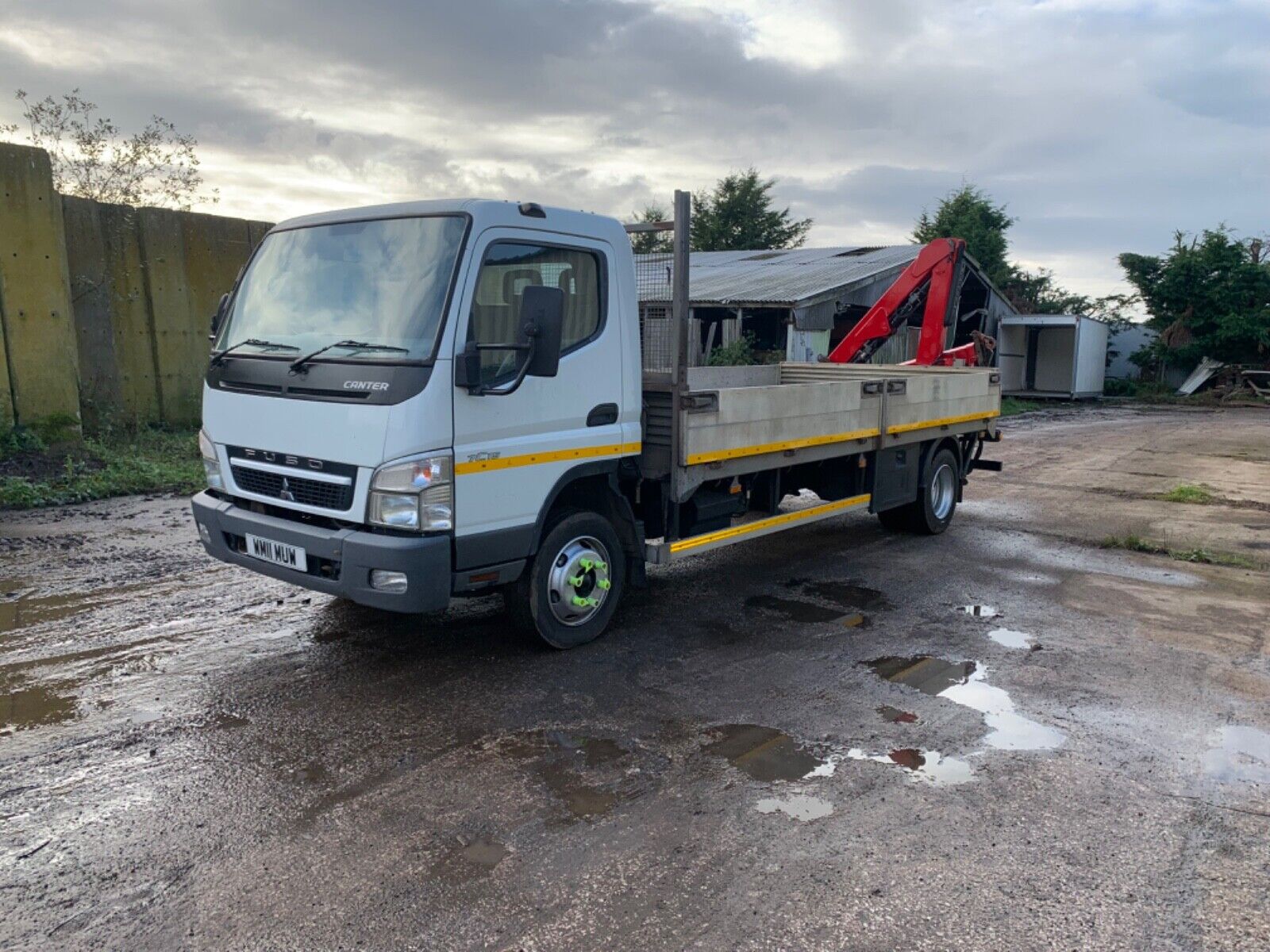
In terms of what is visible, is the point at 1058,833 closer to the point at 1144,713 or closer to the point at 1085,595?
the point at 1144,713

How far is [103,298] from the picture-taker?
40.2 ft

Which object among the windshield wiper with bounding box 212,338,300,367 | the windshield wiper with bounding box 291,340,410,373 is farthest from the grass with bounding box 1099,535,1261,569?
the windshield wiper with bounding box 212,338,300,367

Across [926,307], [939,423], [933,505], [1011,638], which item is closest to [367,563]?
[1011,638]

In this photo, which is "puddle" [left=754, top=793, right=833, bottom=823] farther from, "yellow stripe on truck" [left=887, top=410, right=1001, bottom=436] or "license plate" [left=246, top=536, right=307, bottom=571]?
"yellow stripe on truck" [left=887, top=410, right=1001, bottom=436]

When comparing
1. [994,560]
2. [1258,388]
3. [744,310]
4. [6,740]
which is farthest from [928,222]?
[6,740]

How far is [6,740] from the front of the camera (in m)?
4.07

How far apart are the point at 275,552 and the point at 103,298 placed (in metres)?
9.53

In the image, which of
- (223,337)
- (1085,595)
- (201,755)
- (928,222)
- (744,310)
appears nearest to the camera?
(201,755)

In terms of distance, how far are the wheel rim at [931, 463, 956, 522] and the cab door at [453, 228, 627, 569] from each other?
4518mm

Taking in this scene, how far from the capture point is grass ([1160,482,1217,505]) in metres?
11.1

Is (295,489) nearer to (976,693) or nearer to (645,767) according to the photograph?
(645,767)

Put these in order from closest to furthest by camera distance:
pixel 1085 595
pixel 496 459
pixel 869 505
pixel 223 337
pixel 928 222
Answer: pixel 496 459
pixel 223 337
pixel 1085 595
pixel 869 505
pixel 928 222

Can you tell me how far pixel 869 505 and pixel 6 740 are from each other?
6.15 metres

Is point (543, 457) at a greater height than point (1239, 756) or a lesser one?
greater
